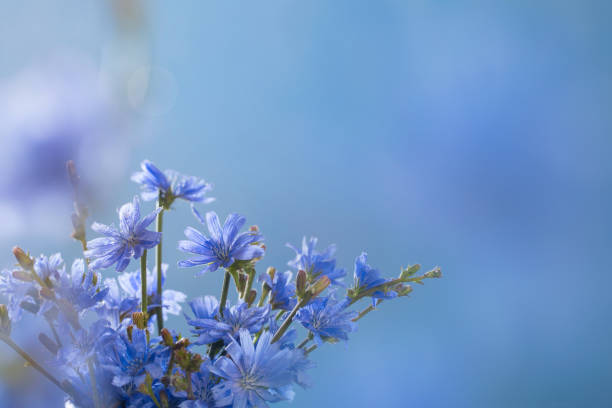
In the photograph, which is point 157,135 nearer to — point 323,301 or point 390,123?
point 390,123

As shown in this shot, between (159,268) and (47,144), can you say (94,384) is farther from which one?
(47,144)

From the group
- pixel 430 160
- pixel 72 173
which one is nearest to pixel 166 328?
pixel 72 173

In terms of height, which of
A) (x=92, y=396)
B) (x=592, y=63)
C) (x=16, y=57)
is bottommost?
(x=92, y=396)

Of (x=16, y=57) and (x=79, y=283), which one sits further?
(x=16, y=57)

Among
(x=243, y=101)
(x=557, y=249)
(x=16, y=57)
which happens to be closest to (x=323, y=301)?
(x=16, y=57)

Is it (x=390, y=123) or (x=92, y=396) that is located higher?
(x=390, y=123)

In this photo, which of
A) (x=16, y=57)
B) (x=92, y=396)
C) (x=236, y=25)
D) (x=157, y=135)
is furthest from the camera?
(x=236, y=25)
